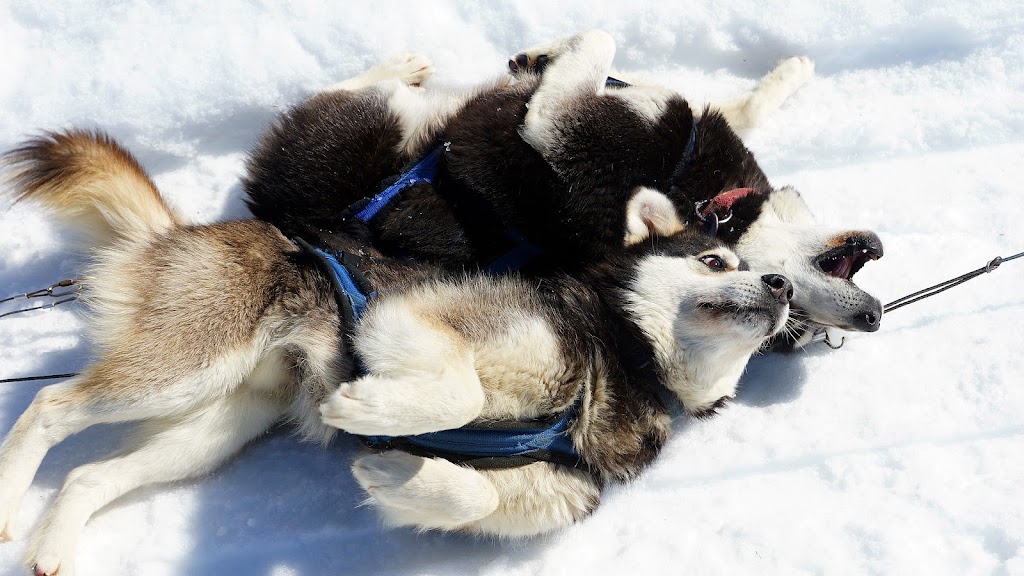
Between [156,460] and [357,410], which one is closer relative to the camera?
[357,410]

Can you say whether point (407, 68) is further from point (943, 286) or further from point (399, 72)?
point (943, 286)

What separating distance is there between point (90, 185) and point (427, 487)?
5.95 ft

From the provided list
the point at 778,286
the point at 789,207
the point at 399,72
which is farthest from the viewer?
the point at 399,72

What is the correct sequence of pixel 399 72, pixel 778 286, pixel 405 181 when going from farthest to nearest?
pixel 399 72, pixel 405 181, pixel 778 286

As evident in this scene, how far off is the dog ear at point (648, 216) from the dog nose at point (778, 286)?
0.43m

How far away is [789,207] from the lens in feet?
10.9

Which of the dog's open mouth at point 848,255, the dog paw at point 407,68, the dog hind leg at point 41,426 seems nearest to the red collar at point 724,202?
the dog's open mouth at point 848,255

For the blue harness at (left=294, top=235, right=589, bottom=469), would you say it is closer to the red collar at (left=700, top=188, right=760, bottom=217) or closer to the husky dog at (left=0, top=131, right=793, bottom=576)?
the husky dog at (left=0, top=131, right=793, bottom=576)

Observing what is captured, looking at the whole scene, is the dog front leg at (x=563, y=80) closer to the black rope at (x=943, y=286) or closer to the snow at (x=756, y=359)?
the snow at (x=756, y=359)

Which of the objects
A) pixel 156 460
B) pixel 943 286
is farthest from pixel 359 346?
pixel 943 286

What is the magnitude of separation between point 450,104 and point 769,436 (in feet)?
6.82

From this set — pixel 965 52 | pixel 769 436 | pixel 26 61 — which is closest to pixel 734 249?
pixel 769 436

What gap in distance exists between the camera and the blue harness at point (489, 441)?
2.59 metres

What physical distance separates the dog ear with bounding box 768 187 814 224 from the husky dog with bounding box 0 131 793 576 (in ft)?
1.89
